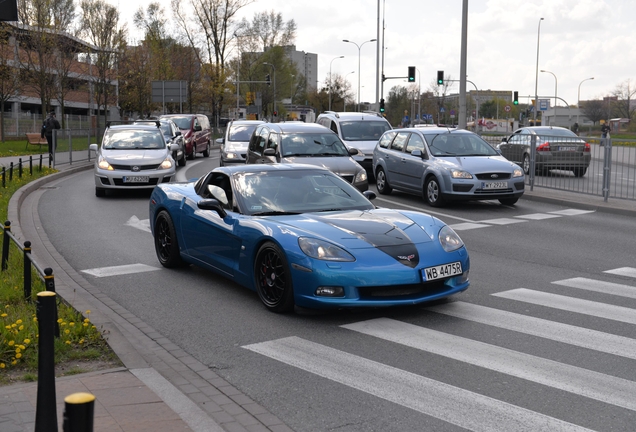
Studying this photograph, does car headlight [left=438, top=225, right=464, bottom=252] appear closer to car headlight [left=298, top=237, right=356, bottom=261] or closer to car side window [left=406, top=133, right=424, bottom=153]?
car headlight [left=298, top=237, right=356, bottom=261]

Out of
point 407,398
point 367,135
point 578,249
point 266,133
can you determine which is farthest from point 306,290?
point 367,135

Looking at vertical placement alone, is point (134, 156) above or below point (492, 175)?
above

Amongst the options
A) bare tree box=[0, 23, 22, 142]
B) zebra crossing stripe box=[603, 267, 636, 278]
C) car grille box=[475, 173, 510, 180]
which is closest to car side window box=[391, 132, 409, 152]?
car grille box=[475, 173, 510, 180]

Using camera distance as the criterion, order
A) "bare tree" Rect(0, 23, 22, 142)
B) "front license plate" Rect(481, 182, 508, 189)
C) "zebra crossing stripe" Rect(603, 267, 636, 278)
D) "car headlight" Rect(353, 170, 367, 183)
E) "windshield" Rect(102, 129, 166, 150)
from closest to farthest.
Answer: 1. "zebra crossing stripe" Rect(603, 267, 636, 278)
2. "front license plate" Rect(481, 182, 508, 189)
3. "car headlight" Rect(353, 170, 367, 183)
4. "windshield" Rect(102, 129, 166, 150)
5. "bare tree" Rect(0, 23, 22, 142)

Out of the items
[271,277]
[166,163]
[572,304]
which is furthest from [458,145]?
[271,277]

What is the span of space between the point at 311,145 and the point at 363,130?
17.8ft

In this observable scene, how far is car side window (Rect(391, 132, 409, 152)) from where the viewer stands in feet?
61.5

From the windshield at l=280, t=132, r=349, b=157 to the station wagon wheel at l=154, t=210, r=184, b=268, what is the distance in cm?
801

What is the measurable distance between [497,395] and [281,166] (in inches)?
175

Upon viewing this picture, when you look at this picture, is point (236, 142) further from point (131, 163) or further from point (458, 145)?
point (458, 145)

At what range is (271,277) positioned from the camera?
292 inches

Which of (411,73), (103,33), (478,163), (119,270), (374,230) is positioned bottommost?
(119,270)

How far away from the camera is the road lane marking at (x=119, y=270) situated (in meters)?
9.59

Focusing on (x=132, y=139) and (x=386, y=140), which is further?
(x=132, y=139)
